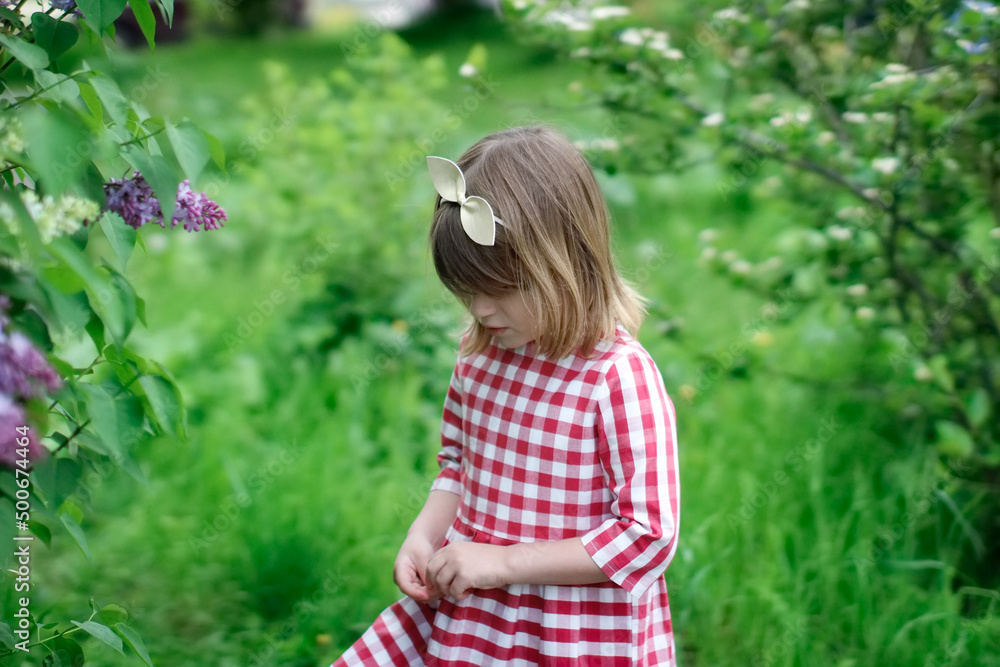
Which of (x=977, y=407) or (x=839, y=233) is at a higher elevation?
(x=839, y=233)

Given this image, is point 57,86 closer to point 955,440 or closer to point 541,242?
point 541,242

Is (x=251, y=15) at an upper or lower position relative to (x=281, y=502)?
lower

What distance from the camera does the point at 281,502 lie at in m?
2.31

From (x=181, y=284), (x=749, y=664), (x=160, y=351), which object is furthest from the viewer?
(x=181, y=284)

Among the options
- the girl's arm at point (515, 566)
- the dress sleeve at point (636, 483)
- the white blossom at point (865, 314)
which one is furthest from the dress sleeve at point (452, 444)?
the white blossom at point (865, 314)

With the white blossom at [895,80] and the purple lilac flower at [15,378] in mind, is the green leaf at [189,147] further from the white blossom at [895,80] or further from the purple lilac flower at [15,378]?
the white blossom at [895,80]

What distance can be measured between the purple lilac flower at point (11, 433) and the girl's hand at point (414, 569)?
0.61m

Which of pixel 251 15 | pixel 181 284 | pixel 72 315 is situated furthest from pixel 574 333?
pixel 251 15

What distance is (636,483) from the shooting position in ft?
3.96

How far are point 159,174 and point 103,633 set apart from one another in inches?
24.1

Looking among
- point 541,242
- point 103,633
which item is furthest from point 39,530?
point 541,242

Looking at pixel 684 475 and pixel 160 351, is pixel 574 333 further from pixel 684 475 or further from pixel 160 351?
pixel 160 351

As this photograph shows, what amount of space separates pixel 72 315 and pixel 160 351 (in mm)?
2183

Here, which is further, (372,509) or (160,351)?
(160,351)
